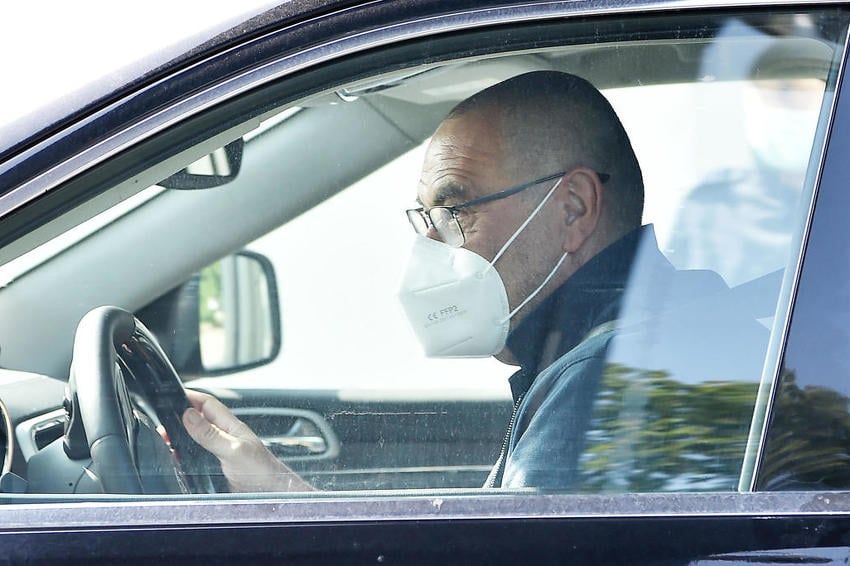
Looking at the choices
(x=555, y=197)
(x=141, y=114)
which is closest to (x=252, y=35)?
(x=141, y=114)

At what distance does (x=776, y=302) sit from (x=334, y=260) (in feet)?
2.83

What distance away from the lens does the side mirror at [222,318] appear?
2.01 meters

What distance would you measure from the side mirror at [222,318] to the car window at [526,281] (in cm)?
2

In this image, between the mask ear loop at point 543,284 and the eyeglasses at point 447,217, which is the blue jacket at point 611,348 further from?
the eyeglasses at point 447,217

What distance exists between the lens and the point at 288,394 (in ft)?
5.88

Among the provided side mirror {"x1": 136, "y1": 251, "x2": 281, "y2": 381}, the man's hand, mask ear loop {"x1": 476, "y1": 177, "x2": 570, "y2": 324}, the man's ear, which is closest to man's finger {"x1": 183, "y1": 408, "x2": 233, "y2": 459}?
the man's hand

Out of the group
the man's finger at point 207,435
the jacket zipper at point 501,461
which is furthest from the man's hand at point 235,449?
the jacket zipper at point 501,461

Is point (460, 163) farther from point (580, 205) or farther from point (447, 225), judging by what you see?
point (580, 205)

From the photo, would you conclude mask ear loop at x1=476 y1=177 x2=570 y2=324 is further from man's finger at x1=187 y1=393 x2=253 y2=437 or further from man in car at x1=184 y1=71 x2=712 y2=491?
man's finger at x1=187 y1=393 x2=253 y2=437

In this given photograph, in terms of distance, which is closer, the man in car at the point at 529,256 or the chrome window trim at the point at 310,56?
the chrome window trim at the point at 310,56

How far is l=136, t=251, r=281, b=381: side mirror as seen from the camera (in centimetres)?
201

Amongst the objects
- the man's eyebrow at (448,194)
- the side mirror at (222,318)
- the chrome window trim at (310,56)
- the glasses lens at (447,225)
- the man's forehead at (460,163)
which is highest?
the chrome window trim at (310,56)

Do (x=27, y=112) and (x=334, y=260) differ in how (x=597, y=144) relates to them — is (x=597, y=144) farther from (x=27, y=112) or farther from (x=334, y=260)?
(x=27, y=112)

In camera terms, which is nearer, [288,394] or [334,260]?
[288,394]
